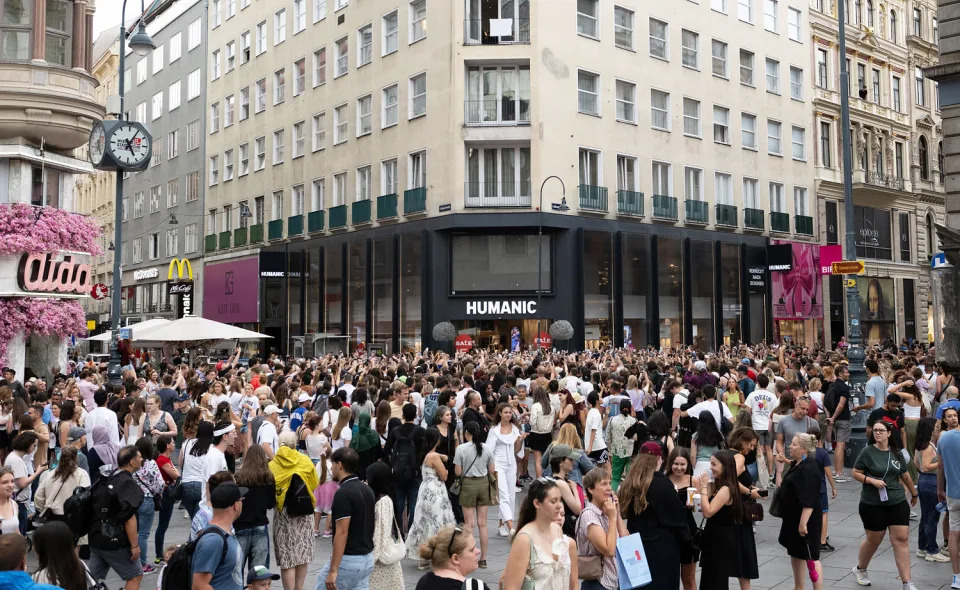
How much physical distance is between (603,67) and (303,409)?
27.8 m

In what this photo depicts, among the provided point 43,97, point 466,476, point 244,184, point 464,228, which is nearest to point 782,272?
point 464,228

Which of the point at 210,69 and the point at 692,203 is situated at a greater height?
the point at 210,69

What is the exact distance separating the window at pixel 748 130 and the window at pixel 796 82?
152 inches

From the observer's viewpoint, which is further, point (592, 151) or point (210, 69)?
point (210, 69)

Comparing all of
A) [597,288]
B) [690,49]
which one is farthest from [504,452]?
[690,49]

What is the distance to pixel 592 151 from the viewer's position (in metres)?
37.6

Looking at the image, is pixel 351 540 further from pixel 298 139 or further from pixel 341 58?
pixel 298 139

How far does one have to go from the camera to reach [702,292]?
41.6 metres

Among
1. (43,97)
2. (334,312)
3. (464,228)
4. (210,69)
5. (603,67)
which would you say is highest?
(210,69)

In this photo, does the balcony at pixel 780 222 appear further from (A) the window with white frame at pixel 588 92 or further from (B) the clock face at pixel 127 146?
(B) the clock face at pixel 127 146

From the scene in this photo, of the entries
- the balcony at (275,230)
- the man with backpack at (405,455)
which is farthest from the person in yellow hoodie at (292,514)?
the balcony at (275,230)

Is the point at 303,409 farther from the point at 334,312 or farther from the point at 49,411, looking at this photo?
the point at 334,312

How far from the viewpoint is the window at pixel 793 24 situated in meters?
46.7

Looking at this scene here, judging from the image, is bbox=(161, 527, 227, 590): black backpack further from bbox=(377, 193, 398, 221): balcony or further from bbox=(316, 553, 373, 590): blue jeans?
bbox=(377, 193, 398, 221): balcony
